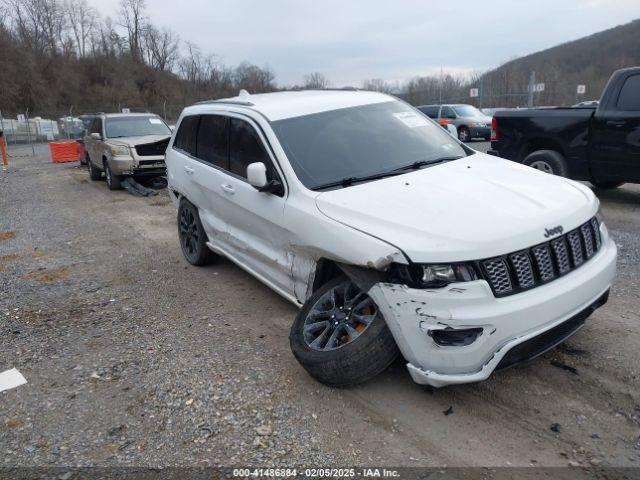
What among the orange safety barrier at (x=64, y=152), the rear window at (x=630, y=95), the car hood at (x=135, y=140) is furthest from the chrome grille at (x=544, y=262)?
the orange safety barrier at (x=64, y=152)

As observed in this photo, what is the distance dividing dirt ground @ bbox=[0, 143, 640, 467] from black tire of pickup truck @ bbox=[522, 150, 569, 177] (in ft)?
9.61

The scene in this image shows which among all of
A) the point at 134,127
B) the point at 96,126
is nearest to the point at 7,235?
the point at 134,127

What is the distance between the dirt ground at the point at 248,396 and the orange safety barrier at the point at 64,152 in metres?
16.6

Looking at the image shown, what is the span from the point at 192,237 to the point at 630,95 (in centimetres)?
623

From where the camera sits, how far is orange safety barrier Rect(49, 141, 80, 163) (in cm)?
1997

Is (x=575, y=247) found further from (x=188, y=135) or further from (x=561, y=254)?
(x=188, y=135)

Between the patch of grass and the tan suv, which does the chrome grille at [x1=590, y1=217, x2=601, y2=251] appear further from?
the tan suv

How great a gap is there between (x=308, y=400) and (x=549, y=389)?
4.83 feet

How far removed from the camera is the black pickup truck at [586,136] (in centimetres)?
709

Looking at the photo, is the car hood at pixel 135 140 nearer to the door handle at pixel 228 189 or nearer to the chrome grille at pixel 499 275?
the door handle at pixel 228 189

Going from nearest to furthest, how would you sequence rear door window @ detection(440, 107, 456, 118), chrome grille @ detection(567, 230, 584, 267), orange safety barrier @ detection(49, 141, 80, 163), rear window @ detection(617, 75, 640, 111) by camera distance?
chrome grille @ detection(567, 230, 584, 267) → rear window @ detection(617, 75, 640, 111) → orange safety barrier @ detection(49, 141, 80, 163) → rear door window @ detection(440, 107, 456, 118)

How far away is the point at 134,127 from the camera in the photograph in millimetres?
12555

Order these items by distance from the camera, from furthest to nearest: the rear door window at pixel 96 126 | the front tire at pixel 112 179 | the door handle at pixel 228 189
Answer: the rear door window at pixel 96 126 → the front tire at pixel 112 179 → the door handle at pixel 228 189

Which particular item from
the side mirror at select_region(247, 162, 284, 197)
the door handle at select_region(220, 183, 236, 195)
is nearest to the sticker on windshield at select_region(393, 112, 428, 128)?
the side mirror at select_region(247, 162, 284, 197)
